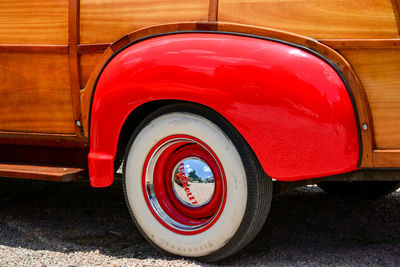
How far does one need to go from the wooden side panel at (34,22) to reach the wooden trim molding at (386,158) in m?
1.80

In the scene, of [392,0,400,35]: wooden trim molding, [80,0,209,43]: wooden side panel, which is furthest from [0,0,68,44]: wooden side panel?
[392,0,400,35]: wooden trim molding

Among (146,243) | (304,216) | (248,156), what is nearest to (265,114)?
(248,156)

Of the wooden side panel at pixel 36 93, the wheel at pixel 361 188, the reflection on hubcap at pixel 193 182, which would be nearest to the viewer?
the reflection on hubcap at pixel 193 182

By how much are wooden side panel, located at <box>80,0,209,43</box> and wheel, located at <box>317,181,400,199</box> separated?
6.42ft

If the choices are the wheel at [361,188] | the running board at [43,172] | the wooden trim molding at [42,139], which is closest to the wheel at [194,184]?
the running board at [43,172]

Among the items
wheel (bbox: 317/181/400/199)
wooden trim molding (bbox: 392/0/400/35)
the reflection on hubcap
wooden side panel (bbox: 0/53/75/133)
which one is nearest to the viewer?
wooden trim molding (bbox: 392/0/400/35)

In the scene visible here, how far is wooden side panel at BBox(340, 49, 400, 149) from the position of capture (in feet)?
9.15

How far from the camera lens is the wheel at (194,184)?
119 inches

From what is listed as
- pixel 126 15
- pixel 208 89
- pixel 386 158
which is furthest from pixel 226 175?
pixel 126 15

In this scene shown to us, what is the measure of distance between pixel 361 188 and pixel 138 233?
5.45 ft

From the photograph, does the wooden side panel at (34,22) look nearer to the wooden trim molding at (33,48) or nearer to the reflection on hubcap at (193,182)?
the wooden trim molding at (33,48)

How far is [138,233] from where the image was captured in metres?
3.84

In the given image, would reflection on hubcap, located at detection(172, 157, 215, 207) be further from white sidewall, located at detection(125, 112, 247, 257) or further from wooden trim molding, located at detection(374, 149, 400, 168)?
wooden trim molding, located at detection(374, 149, 400, 168)

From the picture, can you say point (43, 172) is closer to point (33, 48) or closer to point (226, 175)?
point (33, 48)
